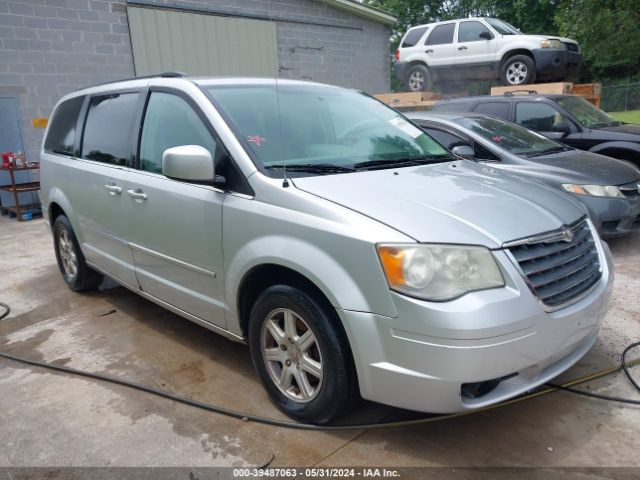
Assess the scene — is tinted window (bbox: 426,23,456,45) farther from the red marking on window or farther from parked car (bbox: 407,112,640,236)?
the red marking on window

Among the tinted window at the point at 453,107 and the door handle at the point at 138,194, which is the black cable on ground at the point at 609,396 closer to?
the door handle at the point at 138,194

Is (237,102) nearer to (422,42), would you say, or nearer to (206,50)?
(206,50)

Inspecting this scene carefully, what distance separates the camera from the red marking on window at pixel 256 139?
3014 mm

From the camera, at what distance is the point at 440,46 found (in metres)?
12.5

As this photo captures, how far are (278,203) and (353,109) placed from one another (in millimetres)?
1338

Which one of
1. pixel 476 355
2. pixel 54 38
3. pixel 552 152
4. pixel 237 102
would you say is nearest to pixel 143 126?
pixel 237 102

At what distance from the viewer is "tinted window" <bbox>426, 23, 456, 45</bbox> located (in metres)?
12.4

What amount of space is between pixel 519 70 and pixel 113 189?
32.0 feet

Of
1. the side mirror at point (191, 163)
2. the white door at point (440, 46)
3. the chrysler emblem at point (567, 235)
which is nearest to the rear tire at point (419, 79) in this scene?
the white door at point (440, 46)

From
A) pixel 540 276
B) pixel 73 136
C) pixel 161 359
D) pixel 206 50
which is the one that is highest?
pixel 206 50

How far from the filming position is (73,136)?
4719 millimetres

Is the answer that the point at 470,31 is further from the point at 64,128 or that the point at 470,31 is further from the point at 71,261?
the point at 71,261

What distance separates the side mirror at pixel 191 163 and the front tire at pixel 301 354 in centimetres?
71

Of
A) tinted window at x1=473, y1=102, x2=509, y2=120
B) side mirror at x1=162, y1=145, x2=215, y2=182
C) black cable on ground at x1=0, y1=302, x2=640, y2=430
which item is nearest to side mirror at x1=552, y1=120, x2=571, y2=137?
tinted window at x1=473, y1=102, x2=509, y2=120
